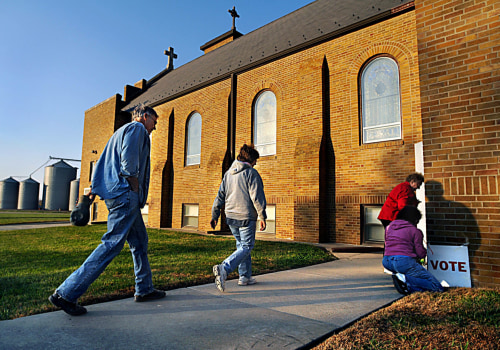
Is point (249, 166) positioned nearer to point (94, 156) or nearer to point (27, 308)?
point (27, 308)

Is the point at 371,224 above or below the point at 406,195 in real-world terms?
below

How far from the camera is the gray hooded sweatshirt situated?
13.4 ft

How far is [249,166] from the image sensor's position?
4.27 m

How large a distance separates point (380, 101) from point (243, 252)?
6.86 m

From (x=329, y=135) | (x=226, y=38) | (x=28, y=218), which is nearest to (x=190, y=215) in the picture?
(x=329, y=135)

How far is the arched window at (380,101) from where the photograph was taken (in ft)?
28.5

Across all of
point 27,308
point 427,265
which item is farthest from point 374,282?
point 27,308

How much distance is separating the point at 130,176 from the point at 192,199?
1119cm

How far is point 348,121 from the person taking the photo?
930 centimetres

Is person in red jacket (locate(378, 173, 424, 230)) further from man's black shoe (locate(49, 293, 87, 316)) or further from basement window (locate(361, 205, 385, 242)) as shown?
man's black shoe (locate(49, 293, 87, 316))

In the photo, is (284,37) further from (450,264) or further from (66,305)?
(66,305)

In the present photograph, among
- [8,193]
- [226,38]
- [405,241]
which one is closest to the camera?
[405,241]

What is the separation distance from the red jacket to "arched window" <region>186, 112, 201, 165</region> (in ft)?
35.0

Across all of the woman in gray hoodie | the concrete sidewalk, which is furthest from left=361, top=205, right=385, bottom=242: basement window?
the woman in gray hoodie
